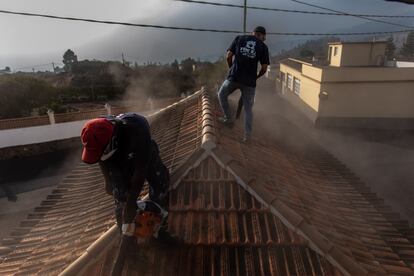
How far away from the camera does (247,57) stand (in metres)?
5.27

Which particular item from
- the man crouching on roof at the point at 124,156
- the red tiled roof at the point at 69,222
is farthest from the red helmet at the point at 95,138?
the red tiled roof at the point at 69,222

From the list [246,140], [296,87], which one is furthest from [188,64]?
[246,140]

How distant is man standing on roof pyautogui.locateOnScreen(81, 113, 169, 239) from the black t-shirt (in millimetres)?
2851

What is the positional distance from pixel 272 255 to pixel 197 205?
0.99 metres

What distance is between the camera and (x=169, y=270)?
2939 mm

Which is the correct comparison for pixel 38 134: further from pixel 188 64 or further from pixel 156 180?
pixel 188 64

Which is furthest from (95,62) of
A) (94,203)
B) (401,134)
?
(94,203)

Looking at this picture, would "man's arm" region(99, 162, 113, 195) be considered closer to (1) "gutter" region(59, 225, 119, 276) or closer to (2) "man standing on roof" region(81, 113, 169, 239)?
(2) "man standing on roof" region(81, 113, 169, 239)

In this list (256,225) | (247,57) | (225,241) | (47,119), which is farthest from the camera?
(47,119)

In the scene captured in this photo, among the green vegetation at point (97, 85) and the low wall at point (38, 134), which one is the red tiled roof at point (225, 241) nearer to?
the low wall at point (38, 134)

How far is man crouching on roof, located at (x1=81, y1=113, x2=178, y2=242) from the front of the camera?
2.50m

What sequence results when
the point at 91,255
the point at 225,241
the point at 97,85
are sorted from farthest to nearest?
the point at 97,85 < the point at 225,241 < the point at 91,255

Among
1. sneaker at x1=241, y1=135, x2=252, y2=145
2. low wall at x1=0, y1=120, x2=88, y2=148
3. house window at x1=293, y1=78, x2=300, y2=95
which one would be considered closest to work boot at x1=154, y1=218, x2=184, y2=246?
sneaker at x1=241, y1=135, x2=252, y2=145

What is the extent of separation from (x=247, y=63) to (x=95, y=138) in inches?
140
